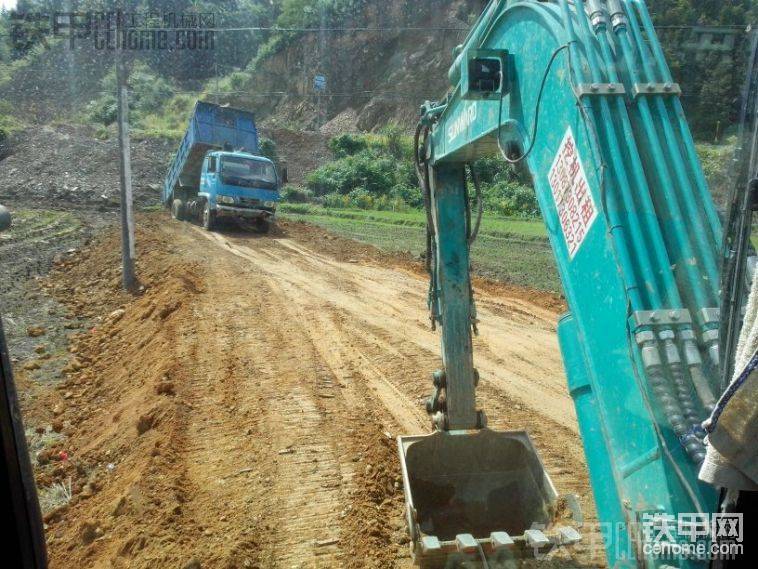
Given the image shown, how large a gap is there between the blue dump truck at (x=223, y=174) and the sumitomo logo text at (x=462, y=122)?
15982mm

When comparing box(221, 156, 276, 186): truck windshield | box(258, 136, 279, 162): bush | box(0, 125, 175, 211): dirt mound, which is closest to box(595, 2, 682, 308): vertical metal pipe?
box(221, 156, 276, 186): truck windshield

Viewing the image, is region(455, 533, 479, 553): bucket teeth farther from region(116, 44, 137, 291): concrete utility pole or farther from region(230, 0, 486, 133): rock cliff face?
region(230, 0, 486, 133): rock cliff face

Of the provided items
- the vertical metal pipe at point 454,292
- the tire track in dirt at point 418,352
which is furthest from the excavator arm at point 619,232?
the tire track in dirt at point 418,352

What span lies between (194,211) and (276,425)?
16.7m

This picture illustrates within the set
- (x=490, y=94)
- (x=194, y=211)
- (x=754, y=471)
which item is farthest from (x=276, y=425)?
(x=194, y=211)

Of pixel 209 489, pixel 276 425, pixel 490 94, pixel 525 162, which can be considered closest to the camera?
pixel 525 162

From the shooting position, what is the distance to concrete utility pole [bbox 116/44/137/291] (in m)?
11.4

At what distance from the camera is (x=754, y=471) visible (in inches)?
56.7

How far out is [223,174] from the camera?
63.3ft

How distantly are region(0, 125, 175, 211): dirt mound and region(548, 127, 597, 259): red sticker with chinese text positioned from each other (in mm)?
25072

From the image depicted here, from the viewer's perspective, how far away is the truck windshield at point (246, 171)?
19.4 m

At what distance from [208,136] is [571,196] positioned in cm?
1983

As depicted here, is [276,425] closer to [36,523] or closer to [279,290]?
Answer: [36,523]

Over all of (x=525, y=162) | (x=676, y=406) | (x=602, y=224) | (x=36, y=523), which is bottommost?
(x=36, y=523)
